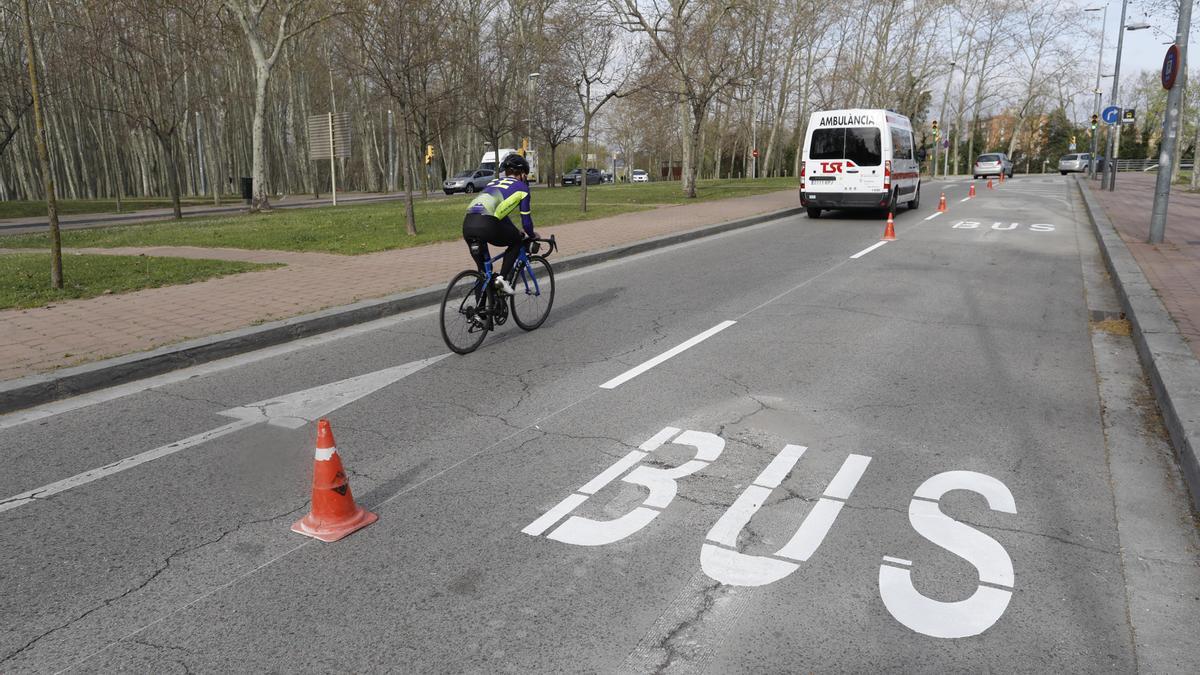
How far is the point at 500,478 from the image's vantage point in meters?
4.25

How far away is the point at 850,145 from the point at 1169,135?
6.66 m

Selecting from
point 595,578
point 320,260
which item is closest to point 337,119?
point 320,260

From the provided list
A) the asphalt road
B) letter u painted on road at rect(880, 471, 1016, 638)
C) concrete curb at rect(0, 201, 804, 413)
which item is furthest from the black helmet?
letter u painted on road at rect(880, 471, 1016, 638)

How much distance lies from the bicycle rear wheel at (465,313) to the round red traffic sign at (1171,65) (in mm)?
12074

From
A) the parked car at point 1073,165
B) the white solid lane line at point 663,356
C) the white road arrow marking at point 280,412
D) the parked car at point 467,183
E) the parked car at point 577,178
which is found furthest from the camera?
the parked car at point 1073,165

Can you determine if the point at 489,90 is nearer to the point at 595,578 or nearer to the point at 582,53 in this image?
the point at 582,53

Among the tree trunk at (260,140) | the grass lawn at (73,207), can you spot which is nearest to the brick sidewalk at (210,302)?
the tree trunk at (260,140)

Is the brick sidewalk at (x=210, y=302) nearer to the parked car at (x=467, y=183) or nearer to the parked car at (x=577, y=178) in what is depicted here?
the parked car at (x=467, y=183)

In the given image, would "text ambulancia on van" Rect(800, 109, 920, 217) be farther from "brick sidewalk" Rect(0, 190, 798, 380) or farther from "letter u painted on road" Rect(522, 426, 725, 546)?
"letter u painted on road" Rect(522, 426, 725, 546)

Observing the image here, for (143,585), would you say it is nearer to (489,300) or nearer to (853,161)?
(489,300)

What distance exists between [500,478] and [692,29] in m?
26.7

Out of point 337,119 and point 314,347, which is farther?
point 337,119

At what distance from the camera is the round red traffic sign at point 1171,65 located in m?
12.6

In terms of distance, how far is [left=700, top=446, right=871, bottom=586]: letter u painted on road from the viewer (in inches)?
130
